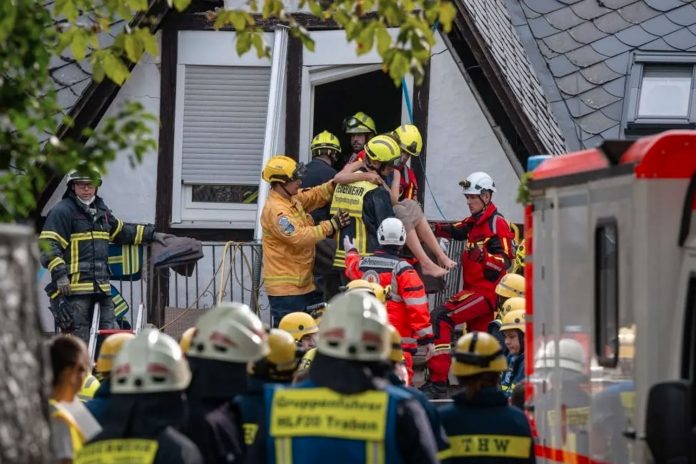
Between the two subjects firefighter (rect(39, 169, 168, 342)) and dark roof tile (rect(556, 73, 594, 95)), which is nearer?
firefighter (rect(39, 169, 168, 342))

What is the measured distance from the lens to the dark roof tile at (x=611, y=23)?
64.3 ft

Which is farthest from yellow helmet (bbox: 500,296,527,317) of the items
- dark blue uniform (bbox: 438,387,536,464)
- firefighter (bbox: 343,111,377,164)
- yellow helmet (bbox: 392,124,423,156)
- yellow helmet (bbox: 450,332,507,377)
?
dark blue uniform (bbox: 438,387,536,464)

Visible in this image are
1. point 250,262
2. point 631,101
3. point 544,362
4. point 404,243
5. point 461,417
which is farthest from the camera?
point 631,101

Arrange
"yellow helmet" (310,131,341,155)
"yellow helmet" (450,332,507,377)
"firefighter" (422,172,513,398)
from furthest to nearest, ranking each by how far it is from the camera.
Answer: "yellow helmet" (310,131,341,155) → "firefighter" (422,172,513,398) → "yellow helmet" (450,332,507,377)

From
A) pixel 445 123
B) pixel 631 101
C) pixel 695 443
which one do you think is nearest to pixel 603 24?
pixel 631 101

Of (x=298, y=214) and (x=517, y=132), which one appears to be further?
(x=517, y=132)

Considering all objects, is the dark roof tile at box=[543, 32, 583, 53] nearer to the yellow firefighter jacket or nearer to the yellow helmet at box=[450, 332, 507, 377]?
the yellow firefighter jacket

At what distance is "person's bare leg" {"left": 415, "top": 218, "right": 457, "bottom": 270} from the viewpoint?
1559 centimetres

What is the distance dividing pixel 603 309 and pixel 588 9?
12.0 meters

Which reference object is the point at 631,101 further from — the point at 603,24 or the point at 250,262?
the point at 250,262

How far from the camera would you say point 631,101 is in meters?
18.9

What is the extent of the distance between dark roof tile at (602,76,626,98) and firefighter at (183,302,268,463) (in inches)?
476

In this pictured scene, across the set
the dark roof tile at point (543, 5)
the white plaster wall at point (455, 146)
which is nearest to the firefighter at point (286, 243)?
the white plaster wall at point (455, 146)

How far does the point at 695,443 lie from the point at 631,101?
12482mm
